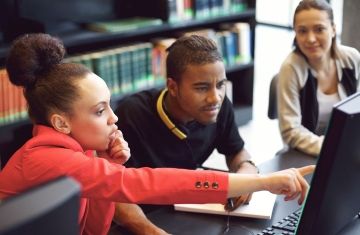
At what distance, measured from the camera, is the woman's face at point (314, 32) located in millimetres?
2023

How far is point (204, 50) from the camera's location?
1.64 metres

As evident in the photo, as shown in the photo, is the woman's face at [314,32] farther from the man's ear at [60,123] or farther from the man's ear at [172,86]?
the man's ear at [60,123]

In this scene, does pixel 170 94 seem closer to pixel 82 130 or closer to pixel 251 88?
pixel 82 130

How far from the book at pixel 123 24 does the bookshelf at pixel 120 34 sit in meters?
0.03

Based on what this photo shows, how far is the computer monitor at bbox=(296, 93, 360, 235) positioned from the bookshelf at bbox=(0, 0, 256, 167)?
1951 mm

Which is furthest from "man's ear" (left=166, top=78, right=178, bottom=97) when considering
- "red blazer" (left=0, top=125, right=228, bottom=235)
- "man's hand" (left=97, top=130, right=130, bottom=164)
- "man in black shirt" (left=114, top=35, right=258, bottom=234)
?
"red blazer" (left=0, top=125, right=228, bottom=235)

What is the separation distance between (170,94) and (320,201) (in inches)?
33.5

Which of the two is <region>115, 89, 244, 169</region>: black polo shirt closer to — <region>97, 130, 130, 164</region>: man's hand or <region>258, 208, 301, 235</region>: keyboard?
<region>97, 130, 130, 164</region>: man's hand

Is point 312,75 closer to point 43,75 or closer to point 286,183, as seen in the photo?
point 286,183

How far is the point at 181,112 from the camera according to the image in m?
1.71

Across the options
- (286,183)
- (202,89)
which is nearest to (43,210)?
(286,183)

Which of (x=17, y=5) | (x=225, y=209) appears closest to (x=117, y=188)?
(x=225, y=209)

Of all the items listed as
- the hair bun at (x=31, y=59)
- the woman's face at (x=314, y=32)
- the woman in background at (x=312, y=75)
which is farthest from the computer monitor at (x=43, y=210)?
the woman's face at (x=314, y=32)

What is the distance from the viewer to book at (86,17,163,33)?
2994 mm
